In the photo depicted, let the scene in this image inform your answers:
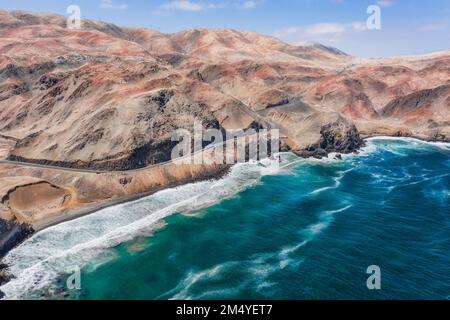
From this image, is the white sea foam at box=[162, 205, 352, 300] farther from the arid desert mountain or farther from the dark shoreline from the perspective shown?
the arid desert mountain

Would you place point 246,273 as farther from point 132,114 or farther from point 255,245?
point 132,114

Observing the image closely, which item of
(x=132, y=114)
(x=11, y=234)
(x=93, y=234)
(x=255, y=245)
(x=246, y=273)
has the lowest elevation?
(x=246, y=273)

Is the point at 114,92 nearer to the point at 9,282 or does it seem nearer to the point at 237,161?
the point at 237,161

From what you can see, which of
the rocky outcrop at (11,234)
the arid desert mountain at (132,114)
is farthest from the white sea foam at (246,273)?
the arid desert mountain at (132,114)

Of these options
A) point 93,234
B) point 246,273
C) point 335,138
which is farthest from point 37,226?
point 335,138

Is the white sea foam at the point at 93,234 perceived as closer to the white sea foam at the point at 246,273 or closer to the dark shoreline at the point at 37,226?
the dark shoreline at the point at 37,226

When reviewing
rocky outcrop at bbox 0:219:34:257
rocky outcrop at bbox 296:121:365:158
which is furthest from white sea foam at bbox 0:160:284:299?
rocky outcrop at bbox 296:121:365:158
